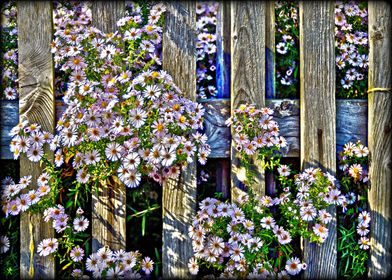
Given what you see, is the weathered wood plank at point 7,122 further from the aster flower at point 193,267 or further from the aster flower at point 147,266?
the aster flower at point 193,267

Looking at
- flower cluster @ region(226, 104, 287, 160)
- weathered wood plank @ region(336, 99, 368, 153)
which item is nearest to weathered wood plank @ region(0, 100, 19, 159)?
flower cluster @ region(226, 104, 287, 160)

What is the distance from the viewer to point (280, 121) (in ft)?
8.42

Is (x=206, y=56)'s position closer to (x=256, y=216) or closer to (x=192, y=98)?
(x=192, y=98)

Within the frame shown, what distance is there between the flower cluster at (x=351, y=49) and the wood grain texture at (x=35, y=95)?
1.61 metres

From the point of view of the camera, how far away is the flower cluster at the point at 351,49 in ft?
9.30

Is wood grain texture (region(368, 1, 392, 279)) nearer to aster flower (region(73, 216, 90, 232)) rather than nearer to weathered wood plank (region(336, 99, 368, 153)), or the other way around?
weathered wood plank (region(336, 99, 368, 153))

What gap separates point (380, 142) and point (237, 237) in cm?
92

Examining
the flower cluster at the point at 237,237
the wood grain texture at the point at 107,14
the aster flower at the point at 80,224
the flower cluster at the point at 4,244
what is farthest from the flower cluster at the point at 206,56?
the flower cluster at the point at 4,244

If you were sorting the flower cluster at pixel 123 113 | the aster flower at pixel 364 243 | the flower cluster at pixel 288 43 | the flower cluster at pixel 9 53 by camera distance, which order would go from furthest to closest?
the flower cluster at pixel 288 43, the flower cluster at pixel 9 53, the aster flower at pixel 364 243, the flower cluster at pixel 123 113

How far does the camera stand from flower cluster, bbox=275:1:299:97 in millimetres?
2883

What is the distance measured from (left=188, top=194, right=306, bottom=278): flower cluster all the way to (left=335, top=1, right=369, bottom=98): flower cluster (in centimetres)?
87

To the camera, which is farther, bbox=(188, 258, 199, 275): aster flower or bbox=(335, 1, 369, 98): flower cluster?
bbox=(335, 1, 369, 98): flower cluster

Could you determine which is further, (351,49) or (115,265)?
(351,49)

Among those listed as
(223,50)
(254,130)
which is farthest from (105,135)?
(223,50)
